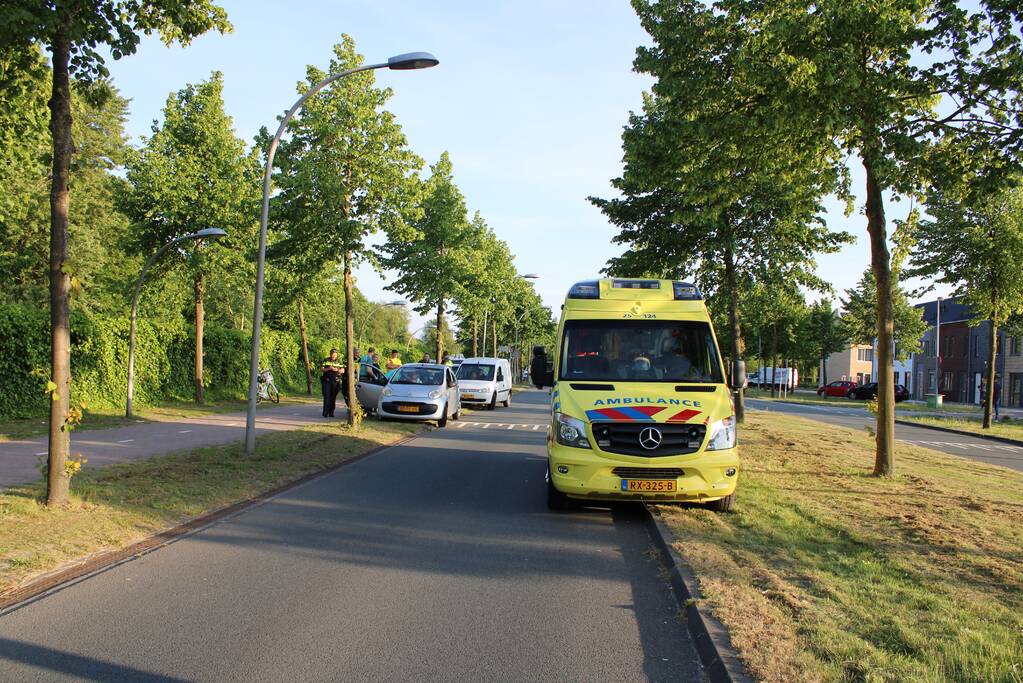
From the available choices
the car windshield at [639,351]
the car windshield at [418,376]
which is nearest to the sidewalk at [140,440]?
the car windshield at [418,376]

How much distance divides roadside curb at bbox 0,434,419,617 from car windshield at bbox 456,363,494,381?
22059mm

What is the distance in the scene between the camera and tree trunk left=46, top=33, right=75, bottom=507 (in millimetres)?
7926

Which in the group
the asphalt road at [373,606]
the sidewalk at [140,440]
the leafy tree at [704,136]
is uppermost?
the leafy tree at [704,136]

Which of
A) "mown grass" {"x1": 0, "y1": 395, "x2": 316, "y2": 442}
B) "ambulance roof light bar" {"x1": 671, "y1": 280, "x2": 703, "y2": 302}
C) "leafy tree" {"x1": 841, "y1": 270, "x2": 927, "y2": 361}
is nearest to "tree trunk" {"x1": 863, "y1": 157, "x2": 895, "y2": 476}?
"ambulance roof light bar" {"x1": 671, "y1": 280, "x2": 703, "y2": 302}

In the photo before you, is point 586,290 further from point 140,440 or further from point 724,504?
point 140,440

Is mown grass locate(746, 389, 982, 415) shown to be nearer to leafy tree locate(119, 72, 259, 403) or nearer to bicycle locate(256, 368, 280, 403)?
bicycle locate(256, 368, 280, 403)

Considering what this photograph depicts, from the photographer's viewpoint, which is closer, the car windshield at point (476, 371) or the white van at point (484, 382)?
the white van at point (484, 382)

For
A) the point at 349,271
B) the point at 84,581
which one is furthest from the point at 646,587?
the point at 349,271

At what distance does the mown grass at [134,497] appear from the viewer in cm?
655

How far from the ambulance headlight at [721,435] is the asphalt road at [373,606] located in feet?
3.98

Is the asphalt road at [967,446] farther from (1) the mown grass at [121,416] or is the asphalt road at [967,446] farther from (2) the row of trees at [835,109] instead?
(1) the mown grass at [121,416]

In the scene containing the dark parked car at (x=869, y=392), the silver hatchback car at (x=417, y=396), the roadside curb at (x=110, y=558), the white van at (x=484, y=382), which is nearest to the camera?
the roadside curb at (x=110, y=558)

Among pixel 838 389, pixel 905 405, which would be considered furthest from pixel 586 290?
pixel 838 389

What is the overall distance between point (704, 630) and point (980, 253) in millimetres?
21941
